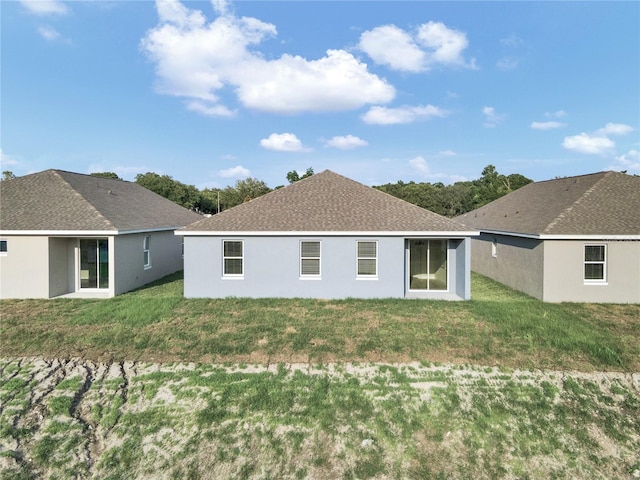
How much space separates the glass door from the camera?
50.0ft

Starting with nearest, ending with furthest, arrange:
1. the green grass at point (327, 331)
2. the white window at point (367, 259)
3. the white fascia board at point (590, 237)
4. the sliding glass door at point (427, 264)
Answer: the green grass at point (327, 331) < the white fascia board at point (590, 237) < the white window at point (367, 259) < the sliding glass door at point (427, 264)

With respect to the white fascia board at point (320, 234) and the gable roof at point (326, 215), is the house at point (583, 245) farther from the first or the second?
the gable roof at point (326, 215)

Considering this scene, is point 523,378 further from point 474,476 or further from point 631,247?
point 631,247

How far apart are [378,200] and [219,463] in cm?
1242

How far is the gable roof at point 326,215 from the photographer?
14.1m

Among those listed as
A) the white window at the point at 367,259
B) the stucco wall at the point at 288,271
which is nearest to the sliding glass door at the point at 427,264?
the stucco wall at the point at 288,271

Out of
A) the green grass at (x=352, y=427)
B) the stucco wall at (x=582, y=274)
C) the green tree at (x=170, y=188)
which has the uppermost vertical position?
the green tree at (x=170, y=188)

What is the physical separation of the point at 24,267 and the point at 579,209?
22.2 metres

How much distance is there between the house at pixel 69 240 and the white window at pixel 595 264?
18207 millimetres

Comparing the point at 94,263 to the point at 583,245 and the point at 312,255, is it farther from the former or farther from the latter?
the point at 583,245

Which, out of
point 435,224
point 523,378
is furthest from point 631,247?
point 523,378

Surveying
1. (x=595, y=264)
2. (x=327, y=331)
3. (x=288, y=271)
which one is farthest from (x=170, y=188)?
(x=595, y=264)

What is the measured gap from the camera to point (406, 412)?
6.95 metres

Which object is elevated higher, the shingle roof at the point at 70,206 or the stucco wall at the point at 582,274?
the shingle roof at the point at 70,206
